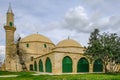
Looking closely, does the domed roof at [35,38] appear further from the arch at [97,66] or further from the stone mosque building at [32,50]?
the arch at [97,66]

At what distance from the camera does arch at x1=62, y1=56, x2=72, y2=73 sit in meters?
40.9

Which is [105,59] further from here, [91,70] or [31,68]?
[31,68]

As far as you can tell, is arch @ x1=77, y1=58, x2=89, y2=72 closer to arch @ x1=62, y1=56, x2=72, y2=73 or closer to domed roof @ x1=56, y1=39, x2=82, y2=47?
arch @ x1=62, y1=56, x2=72, y2=73

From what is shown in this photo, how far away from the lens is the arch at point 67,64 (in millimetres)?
40875

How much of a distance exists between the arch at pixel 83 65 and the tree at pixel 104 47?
16.1ft

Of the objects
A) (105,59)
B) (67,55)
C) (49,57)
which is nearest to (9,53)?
(49,57)

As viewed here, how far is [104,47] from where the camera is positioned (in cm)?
3656

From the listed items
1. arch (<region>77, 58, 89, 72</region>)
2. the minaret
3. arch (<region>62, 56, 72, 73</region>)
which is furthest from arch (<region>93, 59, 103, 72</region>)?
the minaret

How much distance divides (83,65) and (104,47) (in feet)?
27.2

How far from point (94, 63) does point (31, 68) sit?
59.8ft

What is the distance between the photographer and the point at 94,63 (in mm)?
44250

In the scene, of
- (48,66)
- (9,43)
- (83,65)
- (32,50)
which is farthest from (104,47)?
(9,43)

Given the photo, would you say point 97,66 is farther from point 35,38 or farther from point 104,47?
point 35,38

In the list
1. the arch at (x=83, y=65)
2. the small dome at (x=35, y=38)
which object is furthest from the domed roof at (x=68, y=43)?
the small dome at (x=35, y=38)
